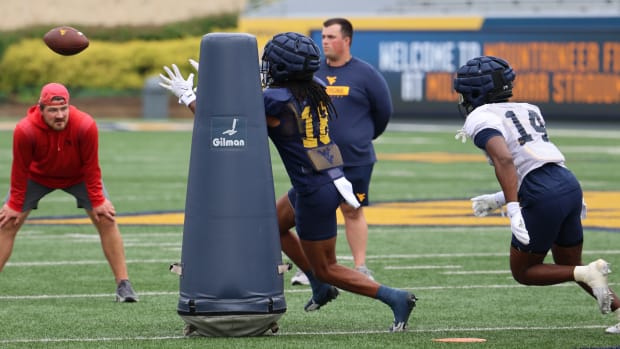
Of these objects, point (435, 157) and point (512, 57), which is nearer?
point (435, 157)

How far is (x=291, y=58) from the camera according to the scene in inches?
307

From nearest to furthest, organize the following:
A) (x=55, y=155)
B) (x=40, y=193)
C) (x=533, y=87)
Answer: (x=55, y=155), (x=40, y=193), (x=533, y=87)

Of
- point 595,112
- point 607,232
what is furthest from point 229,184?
point 595,112

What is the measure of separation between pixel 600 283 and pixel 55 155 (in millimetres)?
3712

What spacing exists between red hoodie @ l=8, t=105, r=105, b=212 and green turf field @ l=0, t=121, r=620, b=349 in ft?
2.49

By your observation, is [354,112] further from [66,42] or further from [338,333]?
[338,333]

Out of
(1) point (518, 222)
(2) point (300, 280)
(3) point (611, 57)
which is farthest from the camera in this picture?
(3) point (611, 57)

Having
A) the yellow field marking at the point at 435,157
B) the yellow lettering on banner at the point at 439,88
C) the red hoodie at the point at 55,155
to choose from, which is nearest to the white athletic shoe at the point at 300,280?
the red hoodie at the point at 55,155

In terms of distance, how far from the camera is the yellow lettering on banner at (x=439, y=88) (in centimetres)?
4347

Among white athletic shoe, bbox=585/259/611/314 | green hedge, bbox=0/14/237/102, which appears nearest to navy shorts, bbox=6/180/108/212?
white athletic shoe, bbox=585/259/611/314

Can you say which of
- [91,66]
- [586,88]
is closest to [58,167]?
[586,88]

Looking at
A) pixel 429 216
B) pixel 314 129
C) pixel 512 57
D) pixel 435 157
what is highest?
pixel 314 129

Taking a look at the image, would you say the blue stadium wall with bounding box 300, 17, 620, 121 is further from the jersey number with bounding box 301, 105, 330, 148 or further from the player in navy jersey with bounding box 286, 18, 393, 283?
the jersey number with bounding box 301, 105, 330, 148

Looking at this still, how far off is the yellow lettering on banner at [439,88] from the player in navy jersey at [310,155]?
117 feet
